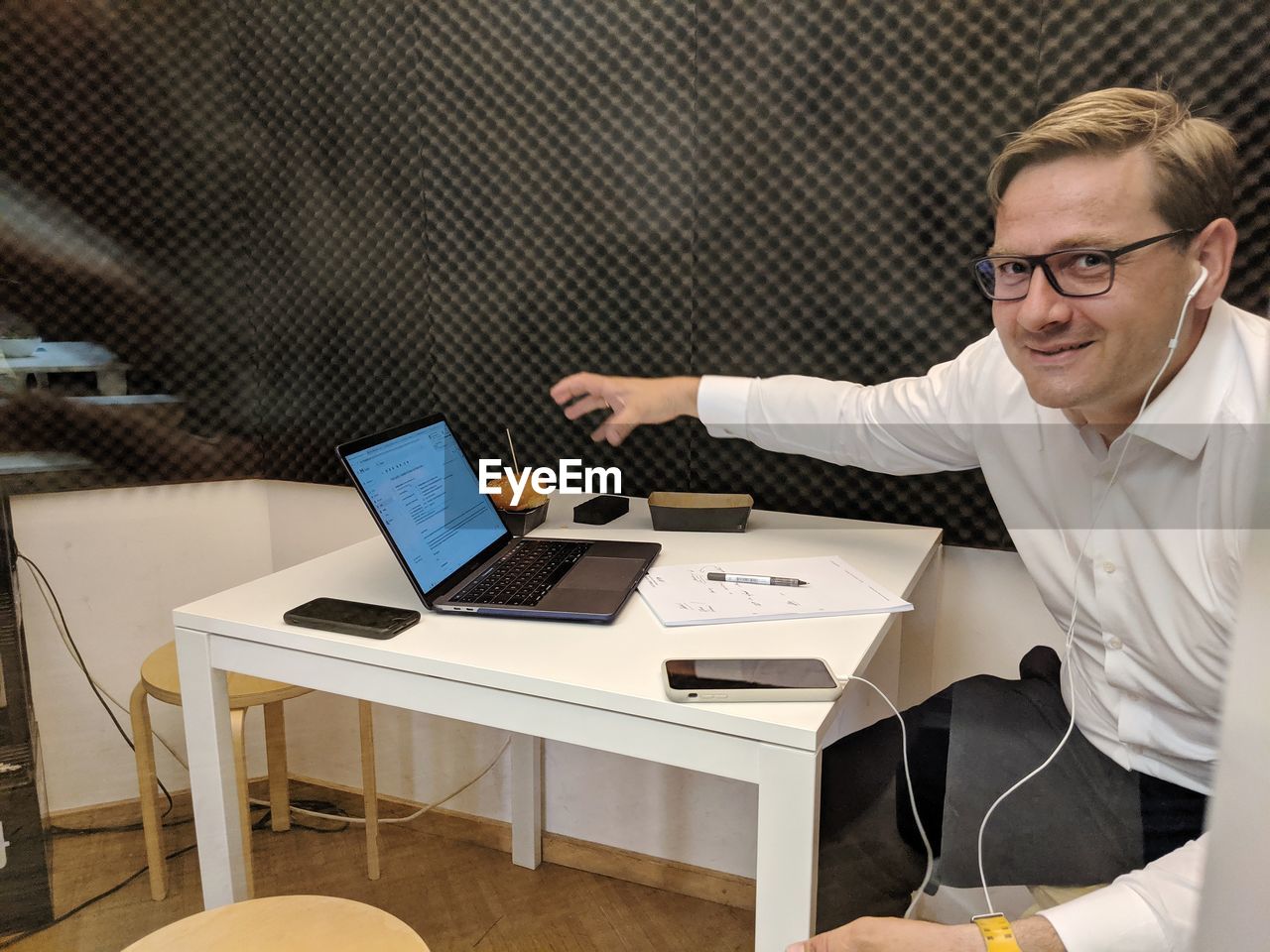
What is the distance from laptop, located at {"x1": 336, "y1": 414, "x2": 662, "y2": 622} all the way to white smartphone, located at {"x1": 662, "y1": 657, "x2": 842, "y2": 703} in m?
0.20

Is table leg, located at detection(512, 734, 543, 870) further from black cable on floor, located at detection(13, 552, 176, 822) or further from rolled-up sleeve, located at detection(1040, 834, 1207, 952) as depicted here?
rolled-up sleeve, located at detection(1040, 834, 1207, 952)

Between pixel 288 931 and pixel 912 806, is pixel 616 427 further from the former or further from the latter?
pixel 288 931

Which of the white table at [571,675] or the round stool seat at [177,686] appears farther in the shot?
Answer: the round stool seat at [177,686]

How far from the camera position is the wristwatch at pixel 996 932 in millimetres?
810

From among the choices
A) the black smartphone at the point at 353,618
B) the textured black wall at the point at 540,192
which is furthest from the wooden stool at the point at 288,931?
the textured black wall at the point at 540,192

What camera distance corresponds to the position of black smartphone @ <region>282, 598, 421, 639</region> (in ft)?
3.63

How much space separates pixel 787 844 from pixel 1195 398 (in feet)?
2.07

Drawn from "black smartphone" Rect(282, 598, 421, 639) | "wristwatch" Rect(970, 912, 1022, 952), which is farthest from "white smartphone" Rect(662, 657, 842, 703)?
"black smartphone" Rect(282, 598, 421, 639)

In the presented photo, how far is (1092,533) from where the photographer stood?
111 centimetres

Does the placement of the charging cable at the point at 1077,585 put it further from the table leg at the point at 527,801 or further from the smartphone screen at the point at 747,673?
the table leg at the point at 527,801

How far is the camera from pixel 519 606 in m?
1.17

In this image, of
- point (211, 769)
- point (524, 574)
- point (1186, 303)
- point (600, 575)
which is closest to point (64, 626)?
point (211, 769)

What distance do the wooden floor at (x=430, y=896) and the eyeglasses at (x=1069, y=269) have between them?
55.3 inches

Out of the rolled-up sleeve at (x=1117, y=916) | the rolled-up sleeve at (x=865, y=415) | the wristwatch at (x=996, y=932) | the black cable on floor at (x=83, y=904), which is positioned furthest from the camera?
the black cable on floor at (x=83, y=904)
